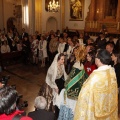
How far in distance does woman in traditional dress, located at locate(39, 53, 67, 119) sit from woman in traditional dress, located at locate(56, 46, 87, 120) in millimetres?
257

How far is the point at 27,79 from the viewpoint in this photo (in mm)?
8305

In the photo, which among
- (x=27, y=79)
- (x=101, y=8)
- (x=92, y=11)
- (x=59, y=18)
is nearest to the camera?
(x=27, y=79)

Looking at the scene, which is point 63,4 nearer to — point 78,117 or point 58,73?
point 58,73

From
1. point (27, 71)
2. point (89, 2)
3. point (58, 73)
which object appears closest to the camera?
point (58, 73)

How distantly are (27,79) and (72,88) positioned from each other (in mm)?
4528

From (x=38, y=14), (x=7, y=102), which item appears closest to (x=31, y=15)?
(x=38, y=14)

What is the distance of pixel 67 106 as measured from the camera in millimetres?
4363

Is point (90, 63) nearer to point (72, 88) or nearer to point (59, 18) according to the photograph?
point (72, 88)

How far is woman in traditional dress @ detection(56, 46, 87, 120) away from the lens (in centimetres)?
399

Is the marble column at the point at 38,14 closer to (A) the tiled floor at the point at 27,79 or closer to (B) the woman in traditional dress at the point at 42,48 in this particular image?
(B) the woman in traditional dress at the point at 42,48

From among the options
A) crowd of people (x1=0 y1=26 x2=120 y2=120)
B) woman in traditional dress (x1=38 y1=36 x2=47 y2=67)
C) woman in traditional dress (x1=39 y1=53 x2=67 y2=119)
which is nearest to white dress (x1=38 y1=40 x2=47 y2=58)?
woman in traditional dress (x1=38 y1=36 x2=47 y2=67)

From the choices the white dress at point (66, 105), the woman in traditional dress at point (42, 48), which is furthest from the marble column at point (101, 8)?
the white dress at point (66, 105)

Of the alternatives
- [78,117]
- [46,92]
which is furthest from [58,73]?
[78,117]

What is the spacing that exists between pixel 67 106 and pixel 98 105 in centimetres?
134
